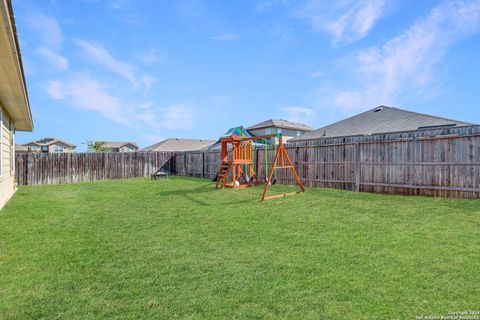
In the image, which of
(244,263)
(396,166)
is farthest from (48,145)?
(244,263)

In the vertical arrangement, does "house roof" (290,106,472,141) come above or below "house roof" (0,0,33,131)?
above

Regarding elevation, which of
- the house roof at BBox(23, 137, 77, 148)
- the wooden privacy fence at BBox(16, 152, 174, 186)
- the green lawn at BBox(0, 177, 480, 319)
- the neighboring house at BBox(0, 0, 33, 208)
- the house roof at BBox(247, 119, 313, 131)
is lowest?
the green lawn at BBox(0, 177, 480, 319)

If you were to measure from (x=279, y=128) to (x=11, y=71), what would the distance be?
27984mm

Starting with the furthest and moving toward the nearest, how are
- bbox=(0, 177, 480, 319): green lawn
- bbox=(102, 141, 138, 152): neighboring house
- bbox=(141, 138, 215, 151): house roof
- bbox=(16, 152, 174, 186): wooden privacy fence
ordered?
bbox=(102, 141, 138, 152): neighboring house
bbox=(141, 138, 215, 151): house roof
bbox=(16, 152, 174, 186): wooden privacy fence
bbox=(0, 177, 480, 319): green lawn

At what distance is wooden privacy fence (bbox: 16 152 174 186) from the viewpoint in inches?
518

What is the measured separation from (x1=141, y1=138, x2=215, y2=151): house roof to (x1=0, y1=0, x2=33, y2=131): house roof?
30678mm

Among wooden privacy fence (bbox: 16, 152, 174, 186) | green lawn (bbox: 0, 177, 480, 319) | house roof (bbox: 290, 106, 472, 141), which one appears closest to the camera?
green lawn (bbox: 0, 177, 480, 319)

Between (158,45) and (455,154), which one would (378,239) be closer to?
(455,154)

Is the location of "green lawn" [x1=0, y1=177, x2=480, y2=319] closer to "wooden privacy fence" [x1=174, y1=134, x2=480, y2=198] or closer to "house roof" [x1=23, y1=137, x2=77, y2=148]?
"wooden privacy fence" [x1=174, y1=134, x2=480, y2=198]

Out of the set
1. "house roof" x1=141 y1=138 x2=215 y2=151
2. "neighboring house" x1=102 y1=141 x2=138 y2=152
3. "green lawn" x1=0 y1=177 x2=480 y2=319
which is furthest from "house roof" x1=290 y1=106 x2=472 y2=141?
"neighboring house" x1=102 y1=141 x2=138 y2=152

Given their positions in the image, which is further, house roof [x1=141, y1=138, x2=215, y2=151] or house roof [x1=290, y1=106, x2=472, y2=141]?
house roof [x1=141, y1=138, x2=215, y2=151]

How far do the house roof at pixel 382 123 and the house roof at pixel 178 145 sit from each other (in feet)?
80.1

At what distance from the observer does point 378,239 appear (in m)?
3.82

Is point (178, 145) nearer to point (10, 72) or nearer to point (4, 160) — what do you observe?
point (4, 160)
